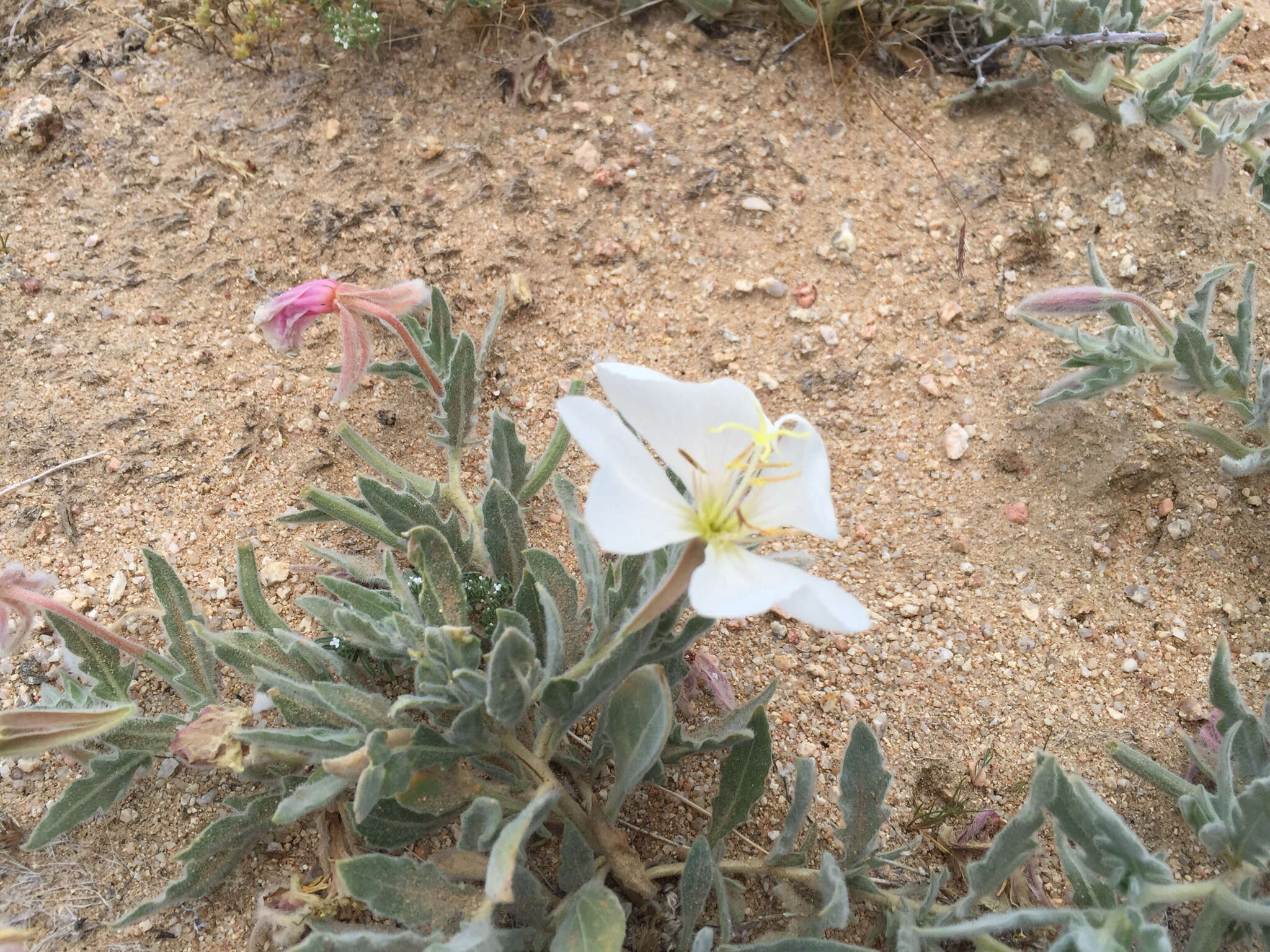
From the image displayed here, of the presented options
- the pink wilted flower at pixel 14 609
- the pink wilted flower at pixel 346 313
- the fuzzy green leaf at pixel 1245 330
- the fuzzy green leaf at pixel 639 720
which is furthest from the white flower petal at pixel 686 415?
the fuzzy green leaf at pixel 1245 330

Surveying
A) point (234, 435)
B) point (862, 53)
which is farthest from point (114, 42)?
point (862, 53)

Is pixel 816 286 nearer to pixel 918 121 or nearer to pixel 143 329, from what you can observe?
pixel 918 121

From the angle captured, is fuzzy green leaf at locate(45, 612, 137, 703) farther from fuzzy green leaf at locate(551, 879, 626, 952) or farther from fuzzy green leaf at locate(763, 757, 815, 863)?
fuzzy green leaf at locate(763, 757, 815, 863)

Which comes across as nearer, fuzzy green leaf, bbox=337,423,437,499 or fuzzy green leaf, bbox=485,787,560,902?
fuzzy green leaf, bbox=485,787,560,902

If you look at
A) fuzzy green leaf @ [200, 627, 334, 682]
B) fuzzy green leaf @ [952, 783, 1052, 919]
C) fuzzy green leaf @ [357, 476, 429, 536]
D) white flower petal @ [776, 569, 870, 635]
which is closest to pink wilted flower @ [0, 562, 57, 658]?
fuzzy green leaf @ [200, 627, 334, 682]

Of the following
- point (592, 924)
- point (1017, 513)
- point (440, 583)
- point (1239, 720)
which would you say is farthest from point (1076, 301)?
point (592, 924)

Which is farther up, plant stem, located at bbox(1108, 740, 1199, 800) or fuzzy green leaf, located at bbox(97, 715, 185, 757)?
fuzzy green leaf, located at bbox(97, 715, 185, 757)

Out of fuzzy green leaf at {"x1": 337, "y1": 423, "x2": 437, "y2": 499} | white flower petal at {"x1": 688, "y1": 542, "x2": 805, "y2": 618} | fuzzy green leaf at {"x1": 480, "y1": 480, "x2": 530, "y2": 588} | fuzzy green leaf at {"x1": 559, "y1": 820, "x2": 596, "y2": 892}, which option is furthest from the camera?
fuzzy green leaf at {"x1": 337, "y1": 423, "x2": 437, "y2": 499}

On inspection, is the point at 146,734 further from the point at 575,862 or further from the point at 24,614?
the point at 575,862
